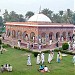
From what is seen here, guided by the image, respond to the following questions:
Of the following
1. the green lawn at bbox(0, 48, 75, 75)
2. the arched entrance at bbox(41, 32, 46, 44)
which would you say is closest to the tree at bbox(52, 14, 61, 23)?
the arched entrance at bbox(41, 32, 46, 44)

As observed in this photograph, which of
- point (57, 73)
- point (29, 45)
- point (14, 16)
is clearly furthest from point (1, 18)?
point (57, 73)

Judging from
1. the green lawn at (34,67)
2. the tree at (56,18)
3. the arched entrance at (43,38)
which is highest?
the tree at (56,18)

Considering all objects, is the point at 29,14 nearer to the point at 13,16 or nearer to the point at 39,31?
the point at 13,16

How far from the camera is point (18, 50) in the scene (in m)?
24.9

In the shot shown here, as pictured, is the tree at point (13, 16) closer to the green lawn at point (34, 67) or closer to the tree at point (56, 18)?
the tree at point (56, 18)

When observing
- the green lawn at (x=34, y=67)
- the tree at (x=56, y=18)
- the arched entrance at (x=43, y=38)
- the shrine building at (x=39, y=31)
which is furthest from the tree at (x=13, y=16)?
the green lawn at (x=34, y=67)

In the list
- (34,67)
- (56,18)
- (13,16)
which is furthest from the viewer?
(56,18)

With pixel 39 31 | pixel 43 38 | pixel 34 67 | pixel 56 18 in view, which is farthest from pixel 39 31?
pixel 56 18

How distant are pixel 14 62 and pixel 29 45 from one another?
23.8 ft

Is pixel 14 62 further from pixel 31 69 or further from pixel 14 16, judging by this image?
pixel 14 16

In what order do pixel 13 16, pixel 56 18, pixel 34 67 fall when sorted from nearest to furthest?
pixel 34 67 → pixel 13 16 → pixel 56 18

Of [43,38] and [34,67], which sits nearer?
[34,67]

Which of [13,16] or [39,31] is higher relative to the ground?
[13,16]

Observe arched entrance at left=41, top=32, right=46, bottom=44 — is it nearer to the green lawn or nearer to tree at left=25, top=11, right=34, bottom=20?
the green lawn
